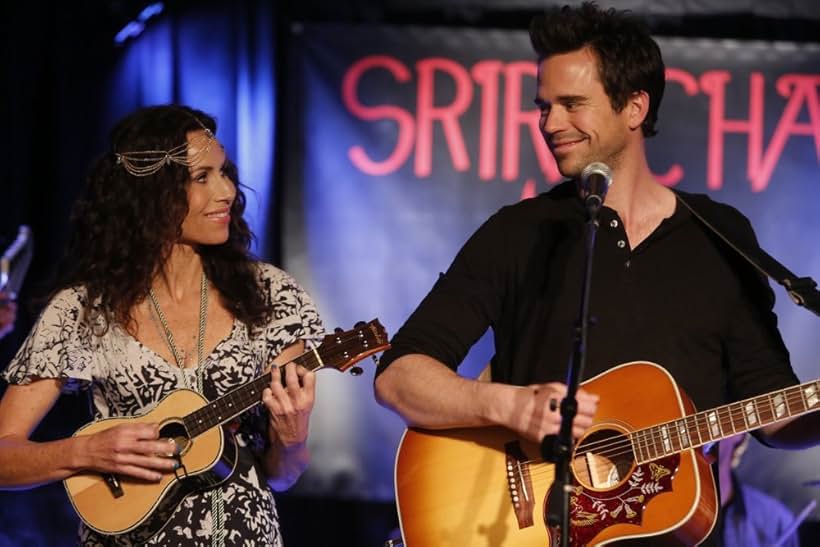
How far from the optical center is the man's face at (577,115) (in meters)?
3.45

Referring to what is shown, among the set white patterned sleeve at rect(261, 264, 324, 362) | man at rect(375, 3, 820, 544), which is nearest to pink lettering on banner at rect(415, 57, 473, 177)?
white patterned sleeve at rect(261, 264, 324, 362)

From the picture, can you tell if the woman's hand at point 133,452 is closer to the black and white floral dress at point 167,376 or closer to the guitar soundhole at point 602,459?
the black and white floral dress at point 167,376

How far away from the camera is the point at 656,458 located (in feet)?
10.4

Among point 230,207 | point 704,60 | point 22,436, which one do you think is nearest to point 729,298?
point 230,207

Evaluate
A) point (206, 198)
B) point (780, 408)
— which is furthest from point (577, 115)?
point (206, 198)

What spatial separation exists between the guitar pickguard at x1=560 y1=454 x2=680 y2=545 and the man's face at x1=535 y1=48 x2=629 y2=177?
90cm

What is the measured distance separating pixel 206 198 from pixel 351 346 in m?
0.76

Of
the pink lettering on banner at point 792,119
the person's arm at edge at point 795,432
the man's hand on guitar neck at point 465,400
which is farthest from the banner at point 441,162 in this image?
the person's arm at edge at point 795,432

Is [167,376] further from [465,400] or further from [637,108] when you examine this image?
[637,108]

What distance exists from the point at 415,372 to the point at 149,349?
95cm

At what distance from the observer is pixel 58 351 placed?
3734mm

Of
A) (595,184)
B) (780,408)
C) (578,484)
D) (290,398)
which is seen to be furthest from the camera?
(290,398)

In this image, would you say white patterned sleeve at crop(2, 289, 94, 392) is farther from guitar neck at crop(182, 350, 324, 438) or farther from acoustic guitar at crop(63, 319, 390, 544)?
guitar neck at crop(182, 350, 324, 438)

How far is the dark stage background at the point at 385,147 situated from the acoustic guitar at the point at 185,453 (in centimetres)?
214
